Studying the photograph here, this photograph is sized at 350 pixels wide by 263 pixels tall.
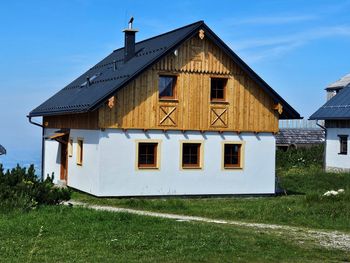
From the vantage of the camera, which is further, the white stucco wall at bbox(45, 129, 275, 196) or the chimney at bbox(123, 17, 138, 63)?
the chimney at bbox(123, 17, 138, 63)

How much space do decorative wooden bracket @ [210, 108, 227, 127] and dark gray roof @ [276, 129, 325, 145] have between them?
22.8 metres

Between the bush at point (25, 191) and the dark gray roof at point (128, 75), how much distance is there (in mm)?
5453

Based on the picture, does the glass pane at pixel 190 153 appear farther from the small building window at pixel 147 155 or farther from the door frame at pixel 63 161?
the door frame at pixel 63 161

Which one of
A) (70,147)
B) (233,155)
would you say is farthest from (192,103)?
(70,147)

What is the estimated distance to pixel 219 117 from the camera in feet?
82.1

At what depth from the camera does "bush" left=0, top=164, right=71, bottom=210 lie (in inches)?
629

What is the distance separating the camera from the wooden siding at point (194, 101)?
23469 millimetres

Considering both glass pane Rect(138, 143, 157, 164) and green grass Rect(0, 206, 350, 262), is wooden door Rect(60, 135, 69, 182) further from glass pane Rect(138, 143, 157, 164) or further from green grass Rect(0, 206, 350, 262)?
green grass Rect(0, 206, 350, 262)

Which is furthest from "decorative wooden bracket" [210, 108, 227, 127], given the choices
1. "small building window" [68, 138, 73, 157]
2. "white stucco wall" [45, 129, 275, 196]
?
"small building window" [68, 138, 73, 157]

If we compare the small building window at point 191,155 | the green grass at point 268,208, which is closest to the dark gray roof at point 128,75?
the small building window at point 191,155

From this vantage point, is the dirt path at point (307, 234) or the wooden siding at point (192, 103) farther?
the wooden siding at point (192, 103)

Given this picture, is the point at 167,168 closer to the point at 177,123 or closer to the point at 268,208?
the point at 177,123

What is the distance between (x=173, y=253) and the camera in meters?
11.0

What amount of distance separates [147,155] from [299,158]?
18.1 metres
